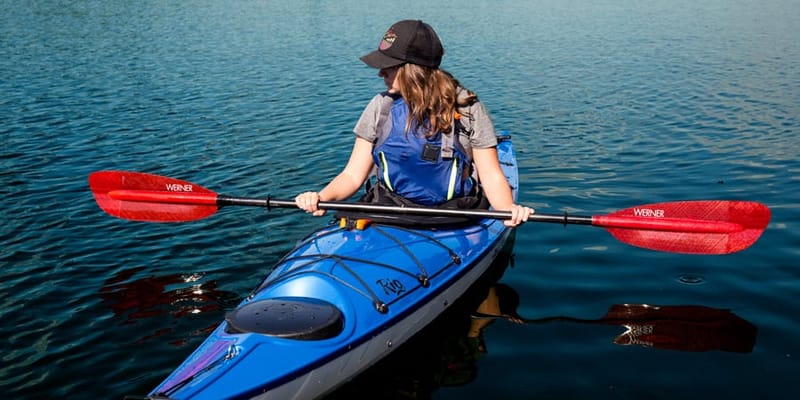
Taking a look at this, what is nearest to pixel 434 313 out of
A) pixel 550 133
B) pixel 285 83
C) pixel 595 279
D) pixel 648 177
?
pixel 595 279

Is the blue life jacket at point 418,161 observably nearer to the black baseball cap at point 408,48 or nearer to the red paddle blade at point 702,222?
the black baseball cap at point 408,48

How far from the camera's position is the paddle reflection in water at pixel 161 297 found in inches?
228

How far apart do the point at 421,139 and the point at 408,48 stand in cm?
68

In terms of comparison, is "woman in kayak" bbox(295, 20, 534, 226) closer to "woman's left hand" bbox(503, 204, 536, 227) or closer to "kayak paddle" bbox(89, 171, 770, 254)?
"woman's left hand" bbox(503, 204, 536, 227)

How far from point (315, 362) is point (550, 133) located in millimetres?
8444

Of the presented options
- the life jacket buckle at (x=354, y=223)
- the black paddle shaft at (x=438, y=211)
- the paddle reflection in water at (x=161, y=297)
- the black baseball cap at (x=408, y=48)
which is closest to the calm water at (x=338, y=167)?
the paddle reflection in water at (x=161, y=297)

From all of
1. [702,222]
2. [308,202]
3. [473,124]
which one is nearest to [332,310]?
[308,202]

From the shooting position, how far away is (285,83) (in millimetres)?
16203

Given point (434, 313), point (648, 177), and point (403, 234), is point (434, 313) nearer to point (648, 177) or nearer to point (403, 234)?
point (403, 234)

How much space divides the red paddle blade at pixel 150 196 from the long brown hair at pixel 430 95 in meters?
1.90

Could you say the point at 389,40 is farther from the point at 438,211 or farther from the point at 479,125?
the point at 438,211

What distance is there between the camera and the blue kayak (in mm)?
3842

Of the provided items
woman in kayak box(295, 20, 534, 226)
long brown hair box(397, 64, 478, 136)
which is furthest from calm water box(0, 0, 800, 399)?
long brown hair box(397, 64, 478, 136)

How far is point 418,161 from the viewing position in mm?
5270
